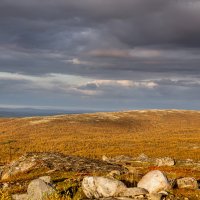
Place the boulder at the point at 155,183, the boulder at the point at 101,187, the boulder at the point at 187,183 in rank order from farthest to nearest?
the boulder at the point at 187,183
the boulder at the point at 155,183
the boulder at the point at 101,187

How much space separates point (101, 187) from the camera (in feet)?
64.7

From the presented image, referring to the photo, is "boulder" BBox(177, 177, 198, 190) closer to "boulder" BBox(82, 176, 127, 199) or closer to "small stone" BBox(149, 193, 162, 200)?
"small stone" BBox(149, 193, 162, 200)

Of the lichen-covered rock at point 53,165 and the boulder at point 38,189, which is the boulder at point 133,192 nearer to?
the boulder at point 38,189

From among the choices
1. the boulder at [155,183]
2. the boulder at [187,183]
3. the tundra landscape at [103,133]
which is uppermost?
the boulder at [155,183]

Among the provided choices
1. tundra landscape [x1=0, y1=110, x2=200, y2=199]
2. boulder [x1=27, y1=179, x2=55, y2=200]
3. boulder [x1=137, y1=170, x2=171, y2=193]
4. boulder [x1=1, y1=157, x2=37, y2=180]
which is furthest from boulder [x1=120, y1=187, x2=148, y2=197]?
tundra landscape [x1=0, y1=110, x2=200, y2=199]

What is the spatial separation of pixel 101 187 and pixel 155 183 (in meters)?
2.75

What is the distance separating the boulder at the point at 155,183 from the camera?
1989 cm

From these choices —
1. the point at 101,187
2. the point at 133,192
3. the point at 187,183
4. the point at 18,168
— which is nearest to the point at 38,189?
the point at 101,187

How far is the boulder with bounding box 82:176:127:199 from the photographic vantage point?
19.5 metres

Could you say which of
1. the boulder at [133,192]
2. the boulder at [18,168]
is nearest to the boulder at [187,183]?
the boulder at [133,192]

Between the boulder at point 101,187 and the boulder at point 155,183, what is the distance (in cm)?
131

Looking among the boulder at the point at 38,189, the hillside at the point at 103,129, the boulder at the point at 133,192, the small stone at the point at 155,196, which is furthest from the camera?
the hillside at the point at 103,129

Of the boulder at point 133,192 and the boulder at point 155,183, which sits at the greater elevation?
the boulder at point 155,183

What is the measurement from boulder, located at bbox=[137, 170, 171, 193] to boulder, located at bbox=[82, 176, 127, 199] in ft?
4.31
